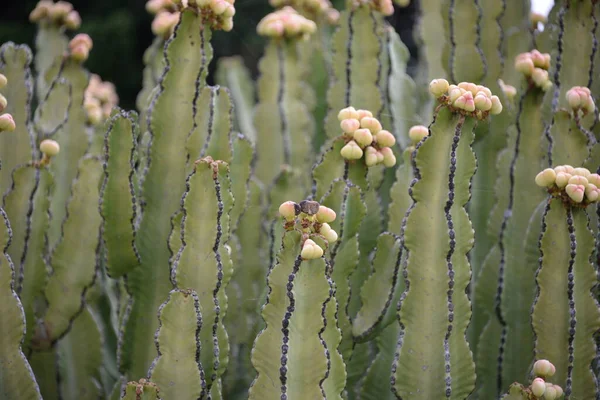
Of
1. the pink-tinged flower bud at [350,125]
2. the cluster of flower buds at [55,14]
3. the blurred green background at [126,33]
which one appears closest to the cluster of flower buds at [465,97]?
the pink-tinged flower bud at [350,125]

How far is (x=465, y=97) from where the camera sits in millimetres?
1674

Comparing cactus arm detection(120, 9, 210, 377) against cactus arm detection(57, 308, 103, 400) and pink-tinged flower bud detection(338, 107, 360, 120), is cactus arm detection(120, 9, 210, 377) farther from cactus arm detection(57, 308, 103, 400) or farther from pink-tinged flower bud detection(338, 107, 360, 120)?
pink-tinged flower bud detection(338, 107, 360, 120)

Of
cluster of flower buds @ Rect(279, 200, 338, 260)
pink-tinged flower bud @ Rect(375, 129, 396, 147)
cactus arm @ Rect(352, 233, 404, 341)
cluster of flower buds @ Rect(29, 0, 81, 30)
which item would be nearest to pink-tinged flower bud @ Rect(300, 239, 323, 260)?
cluster of flower buds @ Rect(279, 200, 338, 260)

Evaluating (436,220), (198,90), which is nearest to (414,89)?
(198,90)

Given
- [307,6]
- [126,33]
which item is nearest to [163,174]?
[307,6]

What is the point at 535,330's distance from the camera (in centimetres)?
188

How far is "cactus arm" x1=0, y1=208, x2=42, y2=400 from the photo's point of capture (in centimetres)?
189

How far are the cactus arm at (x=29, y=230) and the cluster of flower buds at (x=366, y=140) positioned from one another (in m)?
0.95

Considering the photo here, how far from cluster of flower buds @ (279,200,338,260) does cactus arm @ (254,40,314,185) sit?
1.27 metres

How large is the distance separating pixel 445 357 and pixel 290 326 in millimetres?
431

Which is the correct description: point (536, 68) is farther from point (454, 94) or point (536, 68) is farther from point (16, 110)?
point (16, 110)

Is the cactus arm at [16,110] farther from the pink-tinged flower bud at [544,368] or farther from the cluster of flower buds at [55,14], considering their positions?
the pink-tinged flower bud at [544,368]

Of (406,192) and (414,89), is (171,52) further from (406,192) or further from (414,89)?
(414,89)

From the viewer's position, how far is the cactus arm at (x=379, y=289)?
6.26 ft
